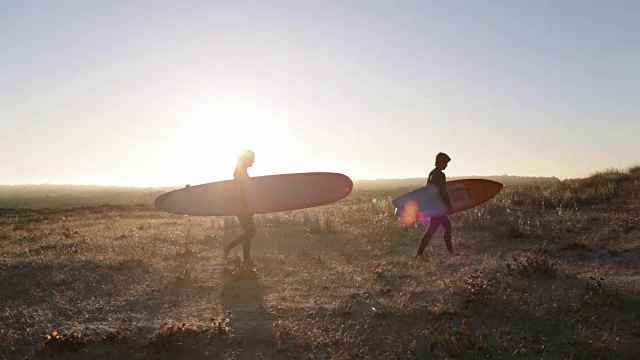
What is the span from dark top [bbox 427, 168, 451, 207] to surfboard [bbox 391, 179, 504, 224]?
21 cm

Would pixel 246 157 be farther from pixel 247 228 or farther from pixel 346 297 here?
pixel 346 297

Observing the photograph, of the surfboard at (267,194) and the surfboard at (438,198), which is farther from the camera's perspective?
the surfboard at (267,194)

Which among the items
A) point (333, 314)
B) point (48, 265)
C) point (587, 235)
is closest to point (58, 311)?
point (48, 265)

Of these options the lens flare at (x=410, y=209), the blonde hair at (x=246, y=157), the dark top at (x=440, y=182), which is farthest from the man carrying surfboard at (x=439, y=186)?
the blonde hair at (x=246, y=157)

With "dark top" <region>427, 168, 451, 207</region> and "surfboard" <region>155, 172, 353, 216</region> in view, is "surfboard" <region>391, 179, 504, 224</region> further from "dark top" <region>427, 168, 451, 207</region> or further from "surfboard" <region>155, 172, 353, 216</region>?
"surfboard" <region>155, 172, 353, 216</region>

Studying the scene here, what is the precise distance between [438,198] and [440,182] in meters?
0.45

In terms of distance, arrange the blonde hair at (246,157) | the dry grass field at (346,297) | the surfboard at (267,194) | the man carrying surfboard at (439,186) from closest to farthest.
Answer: the dry grass field at (346,297), the blonde hair at (246,157), the man carrying surfboard at (439,186), the surfboard at (267,194)

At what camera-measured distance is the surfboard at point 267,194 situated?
13164mm

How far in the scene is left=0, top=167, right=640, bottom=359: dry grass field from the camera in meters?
6.57

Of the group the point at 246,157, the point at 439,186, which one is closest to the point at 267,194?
the point at 246,157

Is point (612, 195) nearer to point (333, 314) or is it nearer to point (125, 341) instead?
point (333, 314)

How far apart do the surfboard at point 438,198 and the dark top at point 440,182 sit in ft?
0.70

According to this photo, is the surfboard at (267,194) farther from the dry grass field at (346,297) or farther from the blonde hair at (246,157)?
the blonde hair at (246,157)

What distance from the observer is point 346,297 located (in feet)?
27.6
